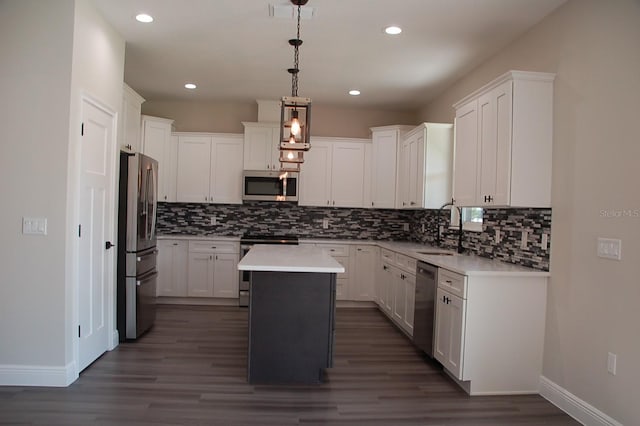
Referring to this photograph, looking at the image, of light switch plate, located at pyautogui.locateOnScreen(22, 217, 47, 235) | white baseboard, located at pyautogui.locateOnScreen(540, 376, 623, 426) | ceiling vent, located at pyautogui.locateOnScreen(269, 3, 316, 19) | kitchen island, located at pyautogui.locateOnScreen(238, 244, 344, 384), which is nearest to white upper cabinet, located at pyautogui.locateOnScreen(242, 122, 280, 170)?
ceiling vent, located at pyautogui.locateOnScreen(269, 3, 316, 19)

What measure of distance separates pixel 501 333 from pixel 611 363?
0.72m

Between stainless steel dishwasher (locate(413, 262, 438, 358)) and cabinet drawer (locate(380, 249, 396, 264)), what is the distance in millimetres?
950

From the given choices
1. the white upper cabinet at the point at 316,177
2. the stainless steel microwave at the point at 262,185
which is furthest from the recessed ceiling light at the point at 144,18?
the white upper cabinet at the point at 316,177

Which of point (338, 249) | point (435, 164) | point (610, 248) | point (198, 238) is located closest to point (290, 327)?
point (610, 248)

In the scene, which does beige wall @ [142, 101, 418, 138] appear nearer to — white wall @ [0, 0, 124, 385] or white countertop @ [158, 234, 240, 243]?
white countertop @ [158, 234, 240, 243]

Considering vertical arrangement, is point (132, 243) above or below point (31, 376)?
above

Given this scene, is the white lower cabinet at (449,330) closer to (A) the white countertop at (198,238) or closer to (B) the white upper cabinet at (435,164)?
(B) the white upper cabinet at (435,164)

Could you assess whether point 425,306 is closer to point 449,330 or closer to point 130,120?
point 449,330

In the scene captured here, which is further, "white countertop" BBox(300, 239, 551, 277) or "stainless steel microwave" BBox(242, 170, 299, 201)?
"stainless steel microwave" BBox(242, 170, 299, 201)

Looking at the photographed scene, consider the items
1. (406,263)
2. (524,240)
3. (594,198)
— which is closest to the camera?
(594,198)

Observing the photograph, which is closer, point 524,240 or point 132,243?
point 524,240

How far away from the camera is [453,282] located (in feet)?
10.9

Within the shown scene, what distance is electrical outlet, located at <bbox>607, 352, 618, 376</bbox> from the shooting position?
2502 millimetres

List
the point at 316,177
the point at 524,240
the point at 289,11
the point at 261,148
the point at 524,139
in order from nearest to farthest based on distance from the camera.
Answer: the point at 524,139 → the point at 289,11 → the point at 524,240 → the point at 261,148 → the point at 316,177
